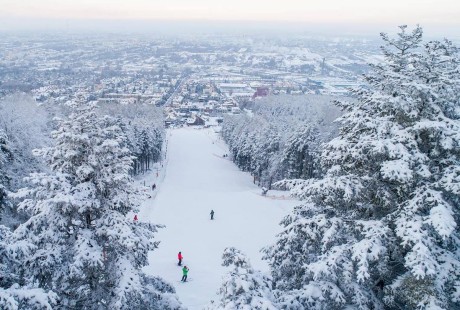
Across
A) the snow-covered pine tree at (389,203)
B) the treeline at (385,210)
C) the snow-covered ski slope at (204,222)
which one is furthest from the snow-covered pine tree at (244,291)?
the snow-covered ski slope at (204,222)

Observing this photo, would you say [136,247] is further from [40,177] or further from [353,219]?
[353,219]

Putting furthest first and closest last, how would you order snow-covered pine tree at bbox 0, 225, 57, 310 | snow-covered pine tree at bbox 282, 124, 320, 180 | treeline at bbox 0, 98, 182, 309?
snow-covered pine tree at bbox 282, 124, 320, 180, treeline at bbox 0, 98, 182, 309, snow-covered pine tree at bbox 0, 225, 57, 310

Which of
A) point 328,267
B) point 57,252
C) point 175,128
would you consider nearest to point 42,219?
point 57,252

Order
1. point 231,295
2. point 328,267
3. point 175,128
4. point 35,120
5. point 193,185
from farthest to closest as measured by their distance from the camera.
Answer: point 175,128
point 35,120
point 193,185
point 328,267
point 231,295

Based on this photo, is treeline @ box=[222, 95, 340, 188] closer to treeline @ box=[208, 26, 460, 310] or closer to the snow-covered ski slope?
the snow-covered ski slope

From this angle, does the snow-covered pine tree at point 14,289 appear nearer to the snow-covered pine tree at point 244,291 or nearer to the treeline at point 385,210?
the snow-covered pine tree at point 244,291

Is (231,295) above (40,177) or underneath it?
underneath

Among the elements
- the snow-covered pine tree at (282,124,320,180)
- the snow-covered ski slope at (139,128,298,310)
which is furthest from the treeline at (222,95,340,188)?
the snow-covered ski slope at (139,128,298,310)
